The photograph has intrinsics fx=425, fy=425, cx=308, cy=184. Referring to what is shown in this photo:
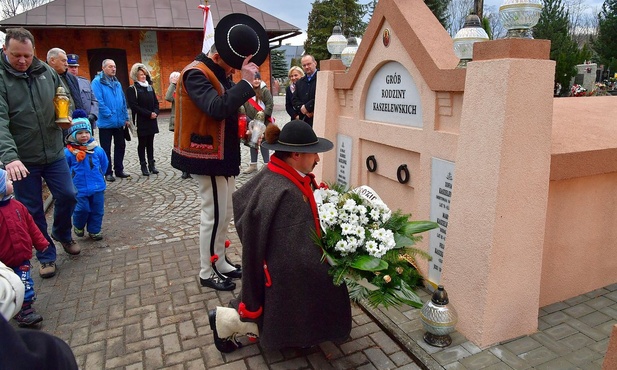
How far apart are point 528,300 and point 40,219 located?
4.51 m

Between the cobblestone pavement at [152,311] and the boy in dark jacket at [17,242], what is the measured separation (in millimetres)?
189

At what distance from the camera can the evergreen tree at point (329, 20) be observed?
1364 inches

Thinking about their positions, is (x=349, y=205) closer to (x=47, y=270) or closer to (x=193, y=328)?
(x=193, y=328)

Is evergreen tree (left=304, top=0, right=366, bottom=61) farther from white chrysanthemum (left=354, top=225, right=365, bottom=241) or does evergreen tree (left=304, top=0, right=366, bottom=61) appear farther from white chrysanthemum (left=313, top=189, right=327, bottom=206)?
white chrysanthemum (left=354, top=225, right=365, bottom=241)

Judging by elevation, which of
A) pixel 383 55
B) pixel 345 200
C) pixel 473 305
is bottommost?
pixel 473 305

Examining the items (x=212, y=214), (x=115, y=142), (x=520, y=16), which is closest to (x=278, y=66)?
(x=115, y=142)

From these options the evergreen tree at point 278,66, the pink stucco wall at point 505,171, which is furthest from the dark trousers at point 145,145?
the evergreen tree at point 278,66

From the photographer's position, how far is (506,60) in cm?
273

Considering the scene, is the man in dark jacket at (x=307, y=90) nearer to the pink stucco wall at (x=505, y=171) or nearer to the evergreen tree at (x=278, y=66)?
the pink stucco wall at (x=505, y=171)

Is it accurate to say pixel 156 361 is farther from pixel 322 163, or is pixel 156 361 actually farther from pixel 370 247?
pixel 322 163

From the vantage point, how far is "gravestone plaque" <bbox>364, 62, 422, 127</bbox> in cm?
399

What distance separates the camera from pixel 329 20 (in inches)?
1359

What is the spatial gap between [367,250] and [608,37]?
34.7 meters

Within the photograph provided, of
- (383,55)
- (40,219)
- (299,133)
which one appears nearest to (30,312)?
(40,219)
